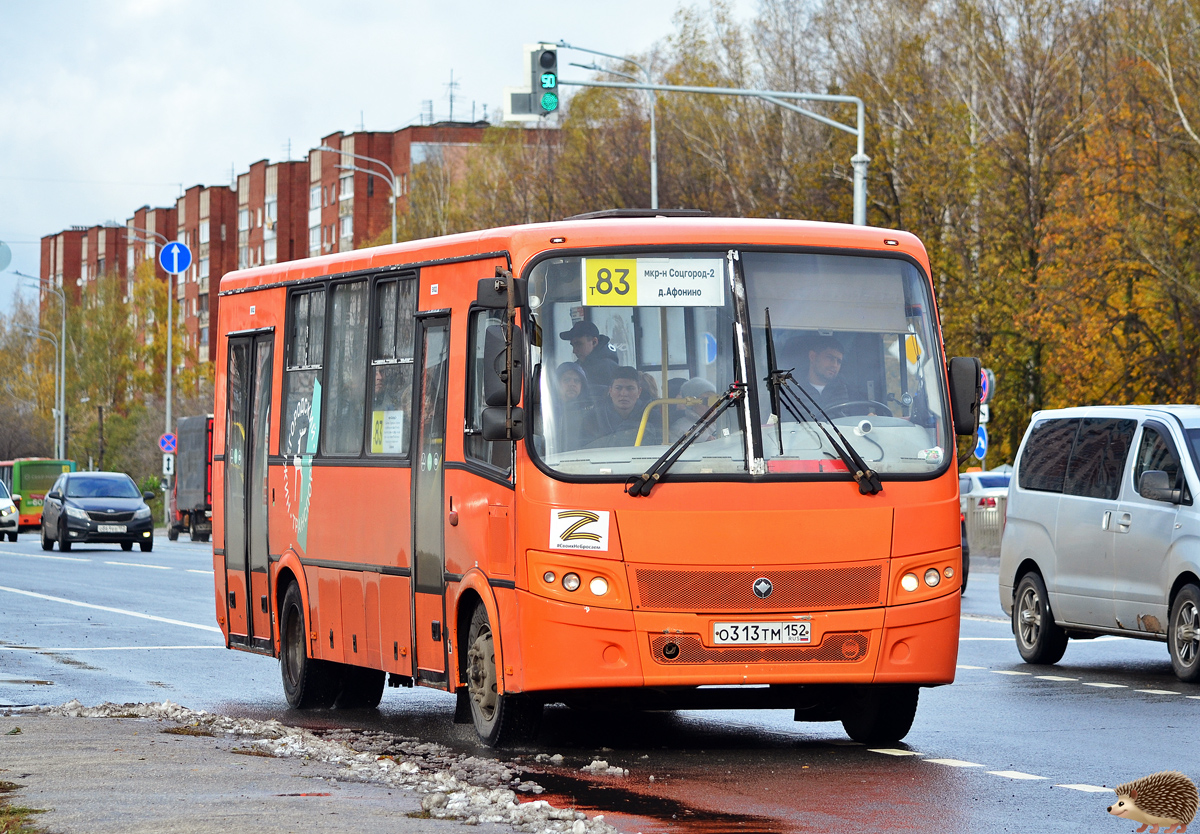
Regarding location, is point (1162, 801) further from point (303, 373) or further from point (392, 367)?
point (303, 373)

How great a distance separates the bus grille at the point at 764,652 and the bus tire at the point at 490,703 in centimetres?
90

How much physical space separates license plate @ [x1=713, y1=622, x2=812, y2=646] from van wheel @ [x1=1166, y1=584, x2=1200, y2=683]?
5651mm

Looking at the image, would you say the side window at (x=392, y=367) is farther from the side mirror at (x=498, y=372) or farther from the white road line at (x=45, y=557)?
the white road line at (x=45, y=557)

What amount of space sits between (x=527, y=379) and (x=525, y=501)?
628 mm

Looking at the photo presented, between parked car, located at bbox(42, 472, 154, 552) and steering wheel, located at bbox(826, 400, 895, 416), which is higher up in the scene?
steering wheel, located at bbox(826, 400, 895, 416)

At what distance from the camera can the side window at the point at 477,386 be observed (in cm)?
1102

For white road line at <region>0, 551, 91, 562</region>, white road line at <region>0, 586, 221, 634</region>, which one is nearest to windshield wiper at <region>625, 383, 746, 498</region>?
white road line at <region>0, 586, 221, 634</region>

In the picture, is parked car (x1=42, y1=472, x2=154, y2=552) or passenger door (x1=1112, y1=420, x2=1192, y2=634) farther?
parked car (x1=42, y1=472, x2=154, y2=552)

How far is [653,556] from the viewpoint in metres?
10.3

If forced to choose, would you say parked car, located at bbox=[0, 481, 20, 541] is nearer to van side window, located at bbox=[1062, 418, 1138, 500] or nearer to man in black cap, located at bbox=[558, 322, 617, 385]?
van side window, located at bbox=[1062, 418, 1138, 500]

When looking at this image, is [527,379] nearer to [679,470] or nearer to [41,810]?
[679,470]

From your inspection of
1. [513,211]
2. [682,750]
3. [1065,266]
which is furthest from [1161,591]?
[513,211]

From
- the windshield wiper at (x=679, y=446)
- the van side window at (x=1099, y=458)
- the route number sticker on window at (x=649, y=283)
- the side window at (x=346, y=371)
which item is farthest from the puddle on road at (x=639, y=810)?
the van side window at (x=1099, y=458)

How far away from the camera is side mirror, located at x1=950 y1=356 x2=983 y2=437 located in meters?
11.0
